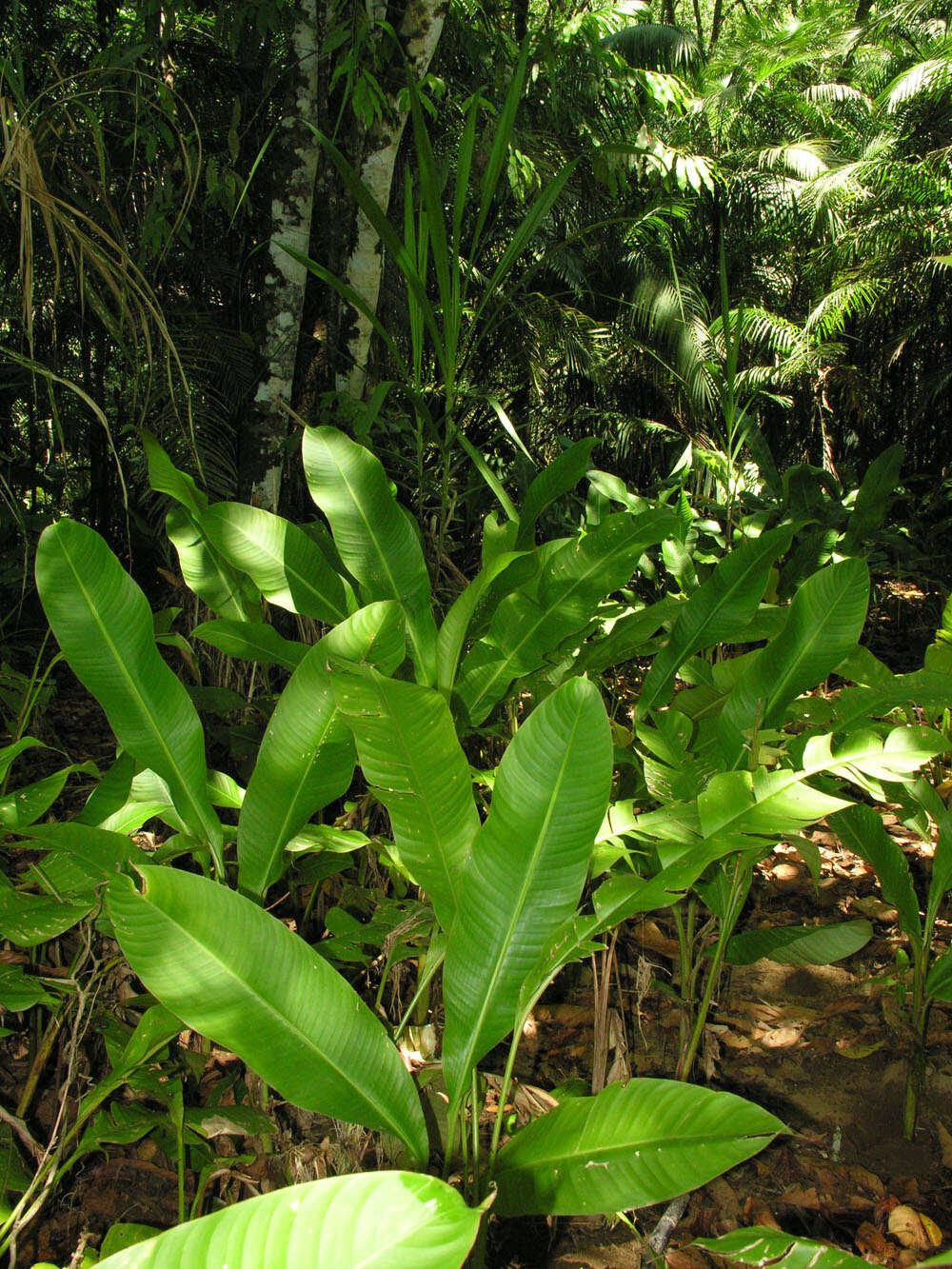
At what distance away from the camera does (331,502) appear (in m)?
1.42

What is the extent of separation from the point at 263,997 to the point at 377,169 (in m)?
2.33

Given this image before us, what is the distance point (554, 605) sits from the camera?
1351 mm

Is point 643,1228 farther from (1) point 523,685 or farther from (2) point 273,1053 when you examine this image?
(1) point 523,685

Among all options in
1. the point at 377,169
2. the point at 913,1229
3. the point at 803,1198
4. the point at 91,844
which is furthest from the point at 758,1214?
the point at 377,169

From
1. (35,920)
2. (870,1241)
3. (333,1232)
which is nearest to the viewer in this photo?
(333,1232)

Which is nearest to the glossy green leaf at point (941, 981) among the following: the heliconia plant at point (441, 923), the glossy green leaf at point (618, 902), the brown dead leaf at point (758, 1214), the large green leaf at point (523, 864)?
the brown dead leaf at point (758, 1214)

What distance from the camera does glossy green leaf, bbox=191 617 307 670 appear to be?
52.8 inches

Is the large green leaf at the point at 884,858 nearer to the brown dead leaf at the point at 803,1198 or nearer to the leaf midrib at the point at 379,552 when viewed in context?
the brown dead leaf at the point at 803,1198

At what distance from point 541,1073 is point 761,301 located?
27.5 feet

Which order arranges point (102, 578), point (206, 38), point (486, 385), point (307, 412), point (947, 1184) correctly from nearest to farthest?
point (102, 578), point (947, 1184), point (307, 412), point (206, 38), point (486, 385)

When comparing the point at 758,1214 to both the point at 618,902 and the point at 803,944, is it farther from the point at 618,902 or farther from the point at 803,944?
the point at 618,902

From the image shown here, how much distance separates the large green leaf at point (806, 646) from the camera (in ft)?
4.12

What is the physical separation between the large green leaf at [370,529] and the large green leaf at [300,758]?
31cm

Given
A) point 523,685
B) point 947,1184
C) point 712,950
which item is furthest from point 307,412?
point 947,1184
